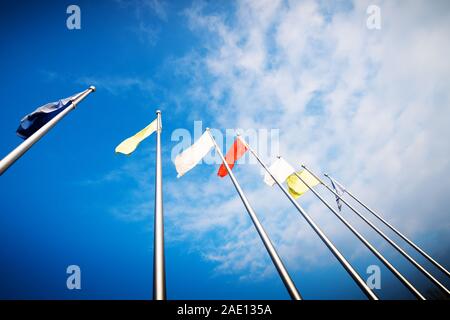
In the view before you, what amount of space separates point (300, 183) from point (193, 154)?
742 centimetres

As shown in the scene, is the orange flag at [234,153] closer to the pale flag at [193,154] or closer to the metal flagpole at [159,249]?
the pale flag at [193,154]

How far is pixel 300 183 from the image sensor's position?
14.3m

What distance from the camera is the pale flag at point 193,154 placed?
9938 millimetres

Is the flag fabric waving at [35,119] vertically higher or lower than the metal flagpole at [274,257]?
higher

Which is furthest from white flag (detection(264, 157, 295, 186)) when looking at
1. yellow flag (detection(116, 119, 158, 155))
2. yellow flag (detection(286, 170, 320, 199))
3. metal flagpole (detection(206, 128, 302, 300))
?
yellow flag (detection(116, 119, 158, 155))

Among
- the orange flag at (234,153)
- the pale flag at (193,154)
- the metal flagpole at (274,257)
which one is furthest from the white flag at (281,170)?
the metal flagpole at (274,257)

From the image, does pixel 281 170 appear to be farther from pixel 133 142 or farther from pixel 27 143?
pixel 27 143

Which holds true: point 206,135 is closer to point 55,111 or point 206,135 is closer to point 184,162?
point 184,162

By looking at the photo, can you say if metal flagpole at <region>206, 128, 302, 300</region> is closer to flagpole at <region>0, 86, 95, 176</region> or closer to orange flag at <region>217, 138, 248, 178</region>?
orange flag at <region>217, 138, 248, 178</region>

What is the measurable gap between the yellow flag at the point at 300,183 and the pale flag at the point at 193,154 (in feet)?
21.2

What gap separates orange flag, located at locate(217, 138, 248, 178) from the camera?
12.2 m

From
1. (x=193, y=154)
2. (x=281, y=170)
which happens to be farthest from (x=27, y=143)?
(x=281, y=170)
